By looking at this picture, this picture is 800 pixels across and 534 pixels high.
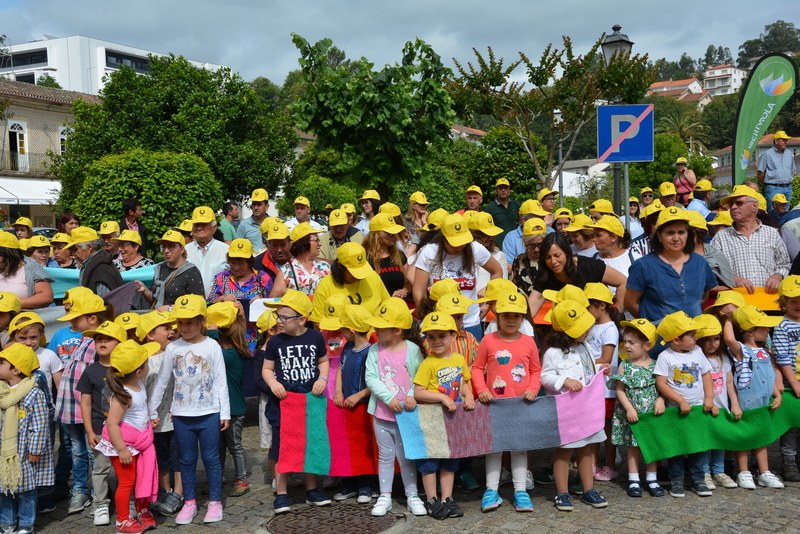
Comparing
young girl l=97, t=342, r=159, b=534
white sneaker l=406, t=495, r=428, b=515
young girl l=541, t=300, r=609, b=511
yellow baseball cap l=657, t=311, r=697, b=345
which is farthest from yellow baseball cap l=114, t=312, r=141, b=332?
yellow baseball cap l=657, t=311, r=697, b=345

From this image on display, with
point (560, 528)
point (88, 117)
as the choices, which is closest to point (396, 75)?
point (560, 528)

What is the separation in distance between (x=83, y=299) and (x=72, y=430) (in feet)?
3.54

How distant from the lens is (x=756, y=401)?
623cm

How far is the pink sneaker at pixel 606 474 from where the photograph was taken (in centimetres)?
637

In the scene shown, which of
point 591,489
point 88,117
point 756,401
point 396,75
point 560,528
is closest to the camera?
point 560,528

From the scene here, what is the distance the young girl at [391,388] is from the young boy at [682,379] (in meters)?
1.94

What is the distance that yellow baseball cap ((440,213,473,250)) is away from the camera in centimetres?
682

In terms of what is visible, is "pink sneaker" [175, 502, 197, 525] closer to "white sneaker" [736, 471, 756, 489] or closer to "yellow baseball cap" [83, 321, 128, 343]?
"yellow baseball cap" [83, 321, 128, 343]

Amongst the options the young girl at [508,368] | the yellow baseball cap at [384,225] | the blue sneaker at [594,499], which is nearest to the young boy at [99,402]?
the yellow baseball cap at [384,225]

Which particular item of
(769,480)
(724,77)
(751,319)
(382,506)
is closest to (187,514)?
(382,506)

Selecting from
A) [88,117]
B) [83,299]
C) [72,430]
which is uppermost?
[88,117]

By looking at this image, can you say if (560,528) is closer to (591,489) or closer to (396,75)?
(591,489)

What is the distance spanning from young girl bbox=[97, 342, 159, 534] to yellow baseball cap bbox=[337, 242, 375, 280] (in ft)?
5.85

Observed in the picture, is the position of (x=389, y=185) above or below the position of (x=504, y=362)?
above
